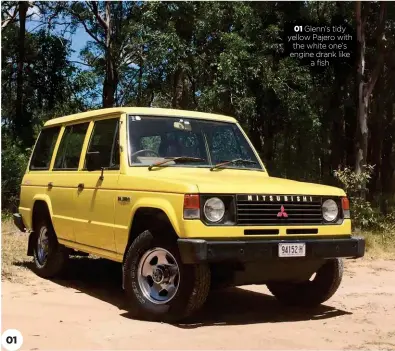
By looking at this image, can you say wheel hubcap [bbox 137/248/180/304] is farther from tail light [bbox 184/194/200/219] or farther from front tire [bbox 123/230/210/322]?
tail light [bbox 184/194/200/219]

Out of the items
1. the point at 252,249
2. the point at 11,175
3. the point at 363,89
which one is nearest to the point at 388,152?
the point at 363,89

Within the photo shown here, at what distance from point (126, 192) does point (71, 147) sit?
185 cm

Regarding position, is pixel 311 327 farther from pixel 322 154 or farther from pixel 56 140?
pixel 322 154

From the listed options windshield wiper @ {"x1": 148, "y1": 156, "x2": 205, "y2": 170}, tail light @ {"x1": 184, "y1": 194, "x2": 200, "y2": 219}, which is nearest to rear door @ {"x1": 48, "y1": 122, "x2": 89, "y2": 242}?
windshield wiper @ {"x1": 148, "y1": 156, "x2": 205, "y2": 170}

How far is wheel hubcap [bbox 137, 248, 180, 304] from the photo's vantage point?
5043mm

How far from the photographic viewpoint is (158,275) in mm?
5137

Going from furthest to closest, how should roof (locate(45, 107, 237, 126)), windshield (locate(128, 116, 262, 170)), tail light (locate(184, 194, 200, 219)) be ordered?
roof (locate(45, 107, 237, 126)) → windshield (locate(128, 116, 262, 170)) → tail light (locate(184, 194, 200, 219))

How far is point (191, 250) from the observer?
4605 mm

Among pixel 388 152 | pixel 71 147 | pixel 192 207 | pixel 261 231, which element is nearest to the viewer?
pixel 192 207

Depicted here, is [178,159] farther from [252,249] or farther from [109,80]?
[109,80]

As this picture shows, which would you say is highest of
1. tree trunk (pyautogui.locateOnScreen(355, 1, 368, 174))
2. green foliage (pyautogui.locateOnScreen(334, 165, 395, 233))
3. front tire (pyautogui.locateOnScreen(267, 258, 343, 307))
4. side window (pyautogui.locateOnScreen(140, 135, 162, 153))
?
tree trunk (pyautogui.locateOnScreen(355, 1, 368, 174))

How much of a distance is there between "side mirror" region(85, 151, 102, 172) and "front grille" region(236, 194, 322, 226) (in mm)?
1828

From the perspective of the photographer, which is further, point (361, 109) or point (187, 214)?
point (361, 109)

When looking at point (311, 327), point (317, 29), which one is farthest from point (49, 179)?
point (317, 29)
